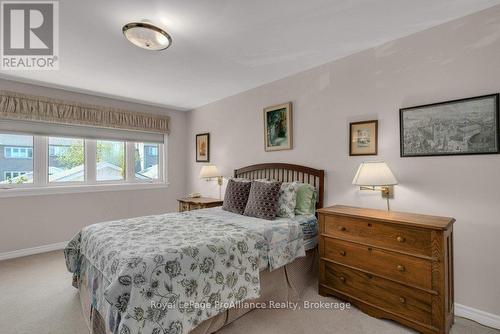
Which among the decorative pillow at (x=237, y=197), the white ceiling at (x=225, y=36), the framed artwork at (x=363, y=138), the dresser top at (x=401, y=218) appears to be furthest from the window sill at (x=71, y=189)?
the framed artwork at (x=363, y=138)

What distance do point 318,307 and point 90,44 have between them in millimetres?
3212

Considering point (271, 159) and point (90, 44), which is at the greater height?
point (90, 44)

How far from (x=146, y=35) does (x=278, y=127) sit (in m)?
1.87

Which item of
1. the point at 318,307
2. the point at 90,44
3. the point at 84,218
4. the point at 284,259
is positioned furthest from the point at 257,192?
the point at 84,218

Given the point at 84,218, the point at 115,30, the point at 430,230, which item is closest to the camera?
the point at 430,230

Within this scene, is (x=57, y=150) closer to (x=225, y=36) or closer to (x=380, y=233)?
(x=225, y=36)

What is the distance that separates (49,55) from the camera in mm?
2582

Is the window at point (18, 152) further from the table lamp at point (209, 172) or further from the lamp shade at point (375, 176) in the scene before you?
the lamp shade at point (375, 176)

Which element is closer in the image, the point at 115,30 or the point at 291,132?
the point at 115,30

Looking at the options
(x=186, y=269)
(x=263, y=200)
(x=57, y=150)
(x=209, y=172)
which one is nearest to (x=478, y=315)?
(x=263, y=200)

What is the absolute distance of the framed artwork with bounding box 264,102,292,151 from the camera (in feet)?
10.5

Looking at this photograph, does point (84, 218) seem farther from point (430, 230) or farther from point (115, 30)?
point (430, 230)

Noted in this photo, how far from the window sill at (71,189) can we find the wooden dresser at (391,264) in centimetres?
338

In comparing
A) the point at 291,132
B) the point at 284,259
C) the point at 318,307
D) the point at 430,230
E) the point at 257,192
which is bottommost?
the point at 318,307
